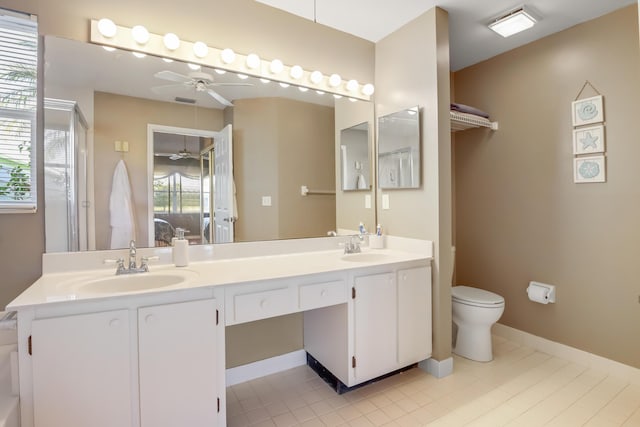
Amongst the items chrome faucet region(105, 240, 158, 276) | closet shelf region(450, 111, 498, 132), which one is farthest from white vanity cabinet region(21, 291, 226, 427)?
closet shelf region(450, 111, 498, 132)

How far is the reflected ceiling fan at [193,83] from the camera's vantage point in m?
1.82

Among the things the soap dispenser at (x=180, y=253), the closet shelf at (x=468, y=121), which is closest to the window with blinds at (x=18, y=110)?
the soap dispenser at (x=180, y=253)

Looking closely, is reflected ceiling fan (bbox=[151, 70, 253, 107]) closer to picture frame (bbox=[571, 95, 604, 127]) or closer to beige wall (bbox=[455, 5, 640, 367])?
beige wall (bbox=[455, 5, 640, 367])

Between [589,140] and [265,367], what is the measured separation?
2.75 metres

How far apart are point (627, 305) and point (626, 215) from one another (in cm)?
59

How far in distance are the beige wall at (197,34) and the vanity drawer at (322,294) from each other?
50.8 inches

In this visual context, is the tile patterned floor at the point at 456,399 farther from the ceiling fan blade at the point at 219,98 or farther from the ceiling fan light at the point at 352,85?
the ceiling fan light at the point at 352,85

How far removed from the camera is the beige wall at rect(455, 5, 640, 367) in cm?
210

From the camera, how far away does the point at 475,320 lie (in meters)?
2.34

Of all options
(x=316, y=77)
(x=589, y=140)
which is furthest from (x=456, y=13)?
(x=589, y=140)

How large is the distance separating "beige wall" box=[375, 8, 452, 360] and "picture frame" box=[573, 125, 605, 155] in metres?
0.97

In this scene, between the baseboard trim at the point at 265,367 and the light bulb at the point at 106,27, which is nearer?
the light bulb at the point at 106,27

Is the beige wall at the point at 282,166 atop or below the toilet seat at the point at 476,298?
atop

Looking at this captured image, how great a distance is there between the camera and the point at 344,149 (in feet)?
8.29
